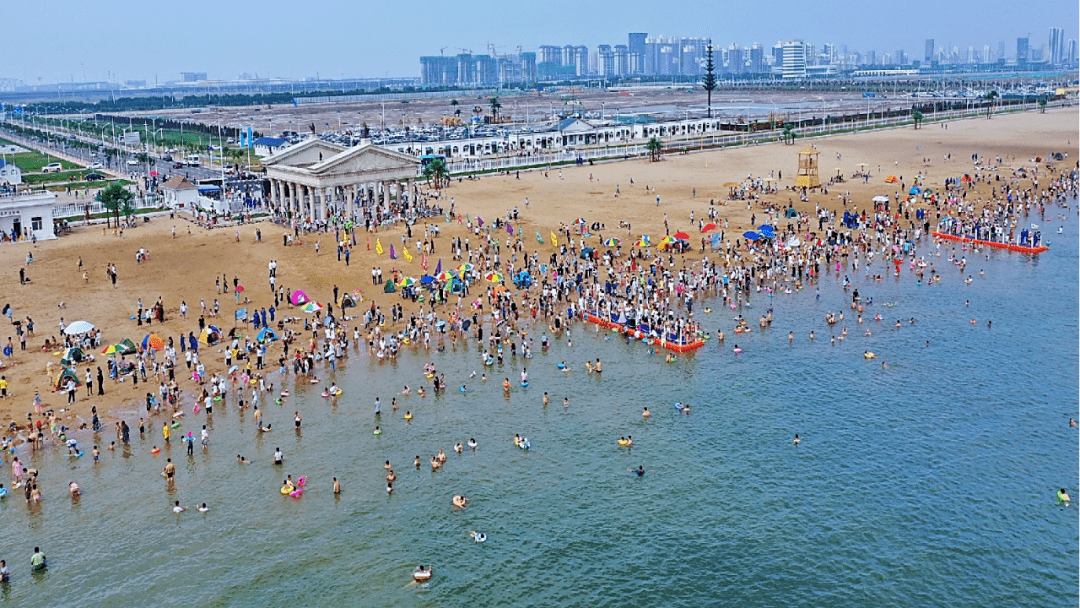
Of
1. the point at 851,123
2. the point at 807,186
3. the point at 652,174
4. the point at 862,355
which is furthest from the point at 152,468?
the point at 851,123

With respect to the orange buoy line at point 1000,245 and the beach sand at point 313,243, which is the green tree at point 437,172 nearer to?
the beach sand at point 313,243

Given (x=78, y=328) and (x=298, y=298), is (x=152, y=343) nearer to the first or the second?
(x=78, y=328)

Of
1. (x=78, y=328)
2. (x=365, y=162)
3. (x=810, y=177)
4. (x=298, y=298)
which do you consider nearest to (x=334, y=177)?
(x=365, y=162)

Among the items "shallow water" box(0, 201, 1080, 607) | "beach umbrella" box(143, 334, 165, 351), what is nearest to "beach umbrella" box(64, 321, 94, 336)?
"beach umbrella" box(143, 334, 165, 351)

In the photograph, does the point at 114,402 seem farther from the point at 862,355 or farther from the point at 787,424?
the point at 862,355

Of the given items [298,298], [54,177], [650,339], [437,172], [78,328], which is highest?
[437,172]

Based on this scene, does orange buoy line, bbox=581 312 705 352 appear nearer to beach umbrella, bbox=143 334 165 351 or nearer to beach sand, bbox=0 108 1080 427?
beach sand, bbox=0 108 1080 427
